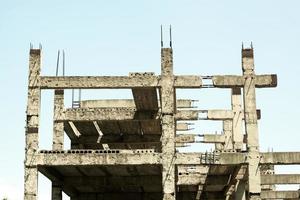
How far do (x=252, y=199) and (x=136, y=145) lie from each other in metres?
10.7

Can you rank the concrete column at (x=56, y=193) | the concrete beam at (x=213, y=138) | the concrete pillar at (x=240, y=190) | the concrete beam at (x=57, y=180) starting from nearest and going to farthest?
the concrete beam at (x=57, y=180) → the concrete column at (x=56, y=193) → the concrete pillar at (x=240, y=190) → the concrete beam at (x=213, y=138)

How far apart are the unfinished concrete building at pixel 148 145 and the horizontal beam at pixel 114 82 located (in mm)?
43

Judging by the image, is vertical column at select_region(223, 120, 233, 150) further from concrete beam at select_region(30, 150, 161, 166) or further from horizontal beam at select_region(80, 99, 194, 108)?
concrete beam at select_region(30, 150, 161, 166)

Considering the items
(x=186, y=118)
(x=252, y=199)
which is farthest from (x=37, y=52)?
(x=252, y=199)

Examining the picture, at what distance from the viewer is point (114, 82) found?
22375mm

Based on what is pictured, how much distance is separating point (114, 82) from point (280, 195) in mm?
12856

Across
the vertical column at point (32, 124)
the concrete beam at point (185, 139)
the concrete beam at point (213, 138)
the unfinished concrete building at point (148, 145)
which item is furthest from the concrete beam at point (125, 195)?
the vertical column at point (32, 124)

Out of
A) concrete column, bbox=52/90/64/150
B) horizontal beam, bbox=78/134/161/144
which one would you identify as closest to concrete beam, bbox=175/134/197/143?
horizontal beam, bbox=78/134/161/144

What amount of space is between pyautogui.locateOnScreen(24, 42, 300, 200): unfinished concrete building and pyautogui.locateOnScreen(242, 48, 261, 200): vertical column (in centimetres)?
4

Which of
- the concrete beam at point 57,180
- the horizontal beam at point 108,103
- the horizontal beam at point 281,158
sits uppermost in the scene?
the horizontal beam at point 108,103

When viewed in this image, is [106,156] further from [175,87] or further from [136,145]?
[136,145]

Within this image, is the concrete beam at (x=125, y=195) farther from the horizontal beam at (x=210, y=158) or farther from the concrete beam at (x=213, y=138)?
the horizontal beam at (x=210, y=158)

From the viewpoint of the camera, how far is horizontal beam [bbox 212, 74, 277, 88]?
22.4 meters

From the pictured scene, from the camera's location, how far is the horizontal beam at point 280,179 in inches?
1080
